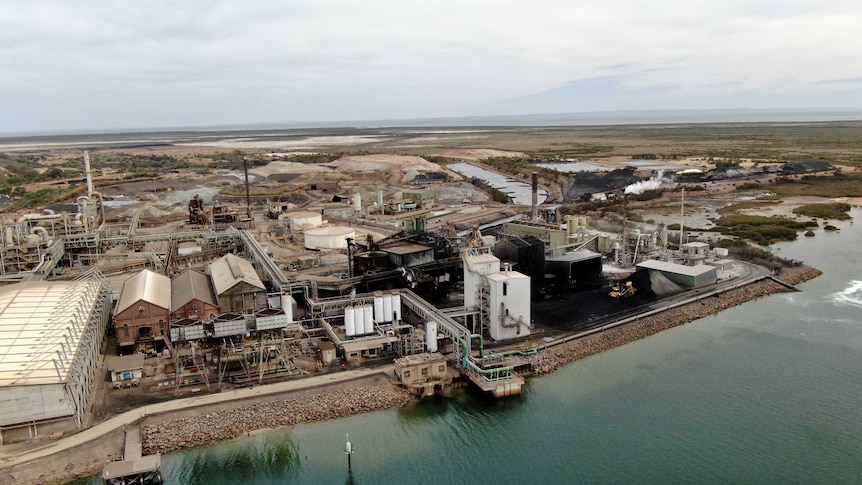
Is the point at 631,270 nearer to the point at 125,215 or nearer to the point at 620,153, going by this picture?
the point at 125,215

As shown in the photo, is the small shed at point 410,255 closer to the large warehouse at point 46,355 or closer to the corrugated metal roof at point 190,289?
the corrugated metal roof at point 190,289

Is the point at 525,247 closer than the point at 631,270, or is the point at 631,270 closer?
the point at 525,247

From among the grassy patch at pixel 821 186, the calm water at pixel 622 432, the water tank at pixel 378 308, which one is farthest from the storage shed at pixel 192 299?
the grassy patch at pixel 821 186

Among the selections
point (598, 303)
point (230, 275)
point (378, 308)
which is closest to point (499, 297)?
point (378, 308)

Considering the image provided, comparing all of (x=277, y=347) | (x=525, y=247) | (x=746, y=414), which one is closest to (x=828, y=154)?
(x=525, y=247)

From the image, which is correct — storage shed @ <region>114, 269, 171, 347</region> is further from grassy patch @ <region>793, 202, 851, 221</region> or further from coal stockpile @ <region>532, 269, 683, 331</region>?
grassy patch @ <region>793, 202, 851, 221</region>

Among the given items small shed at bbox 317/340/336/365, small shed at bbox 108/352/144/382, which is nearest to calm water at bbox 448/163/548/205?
small shed at bbox 317/340/336/365
